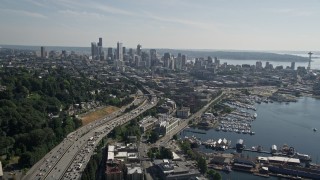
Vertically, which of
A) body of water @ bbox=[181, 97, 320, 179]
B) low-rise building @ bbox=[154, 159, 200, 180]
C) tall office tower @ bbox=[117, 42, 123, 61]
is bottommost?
body of water @ bbox=[181, 97, 320, 179]

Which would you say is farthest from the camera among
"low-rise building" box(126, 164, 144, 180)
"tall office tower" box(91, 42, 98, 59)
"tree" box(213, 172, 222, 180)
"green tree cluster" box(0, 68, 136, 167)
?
"tall office tower" box(91, 42, 98, 59)

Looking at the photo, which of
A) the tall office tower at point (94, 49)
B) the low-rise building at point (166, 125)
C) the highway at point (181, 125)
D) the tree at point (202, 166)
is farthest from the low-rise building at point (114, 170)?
the tall office tower at point (94, 49)

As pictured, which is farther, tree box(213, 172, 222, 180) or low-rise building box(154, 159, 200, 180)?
tree box(213, 172, 222, 180)

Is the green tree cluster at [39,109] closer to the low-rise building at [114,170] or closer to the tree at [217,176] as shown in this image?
the low-rise building at [114,170]

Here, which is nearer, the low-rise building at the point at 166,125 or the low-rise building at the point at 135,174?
the low-rise building at the point at 135,174

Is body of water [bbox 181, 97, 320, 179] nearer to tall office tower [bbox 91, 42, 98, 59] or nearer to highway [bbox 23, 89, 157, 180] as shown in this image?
highway [bbox 23, 89, 157, 180]

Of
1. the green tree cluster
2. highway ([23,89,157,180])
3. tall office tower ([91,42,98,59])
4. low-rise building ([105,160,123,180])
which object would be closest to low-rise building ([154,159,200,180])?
low-rise building ([105,160,123,180])
